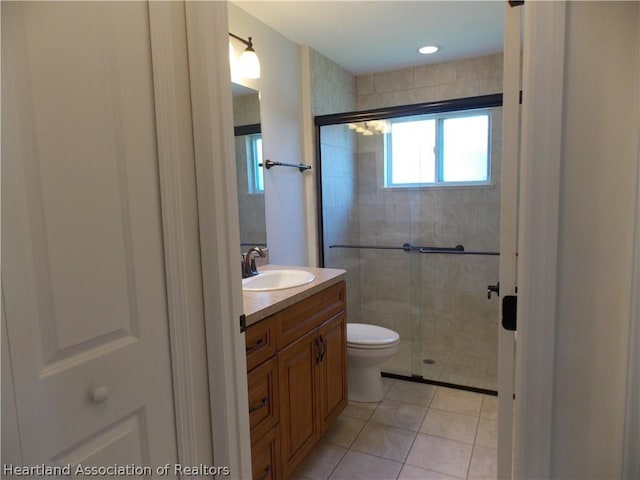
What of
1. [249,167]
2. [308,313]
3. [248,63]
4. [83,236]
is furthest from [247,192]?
[83,236]

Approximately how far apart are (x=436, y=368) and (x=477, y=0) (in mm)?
2354

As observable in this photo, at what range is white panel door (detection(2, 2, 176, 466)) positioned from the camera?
79cm

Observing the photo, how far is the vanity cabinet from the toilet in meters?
0.25

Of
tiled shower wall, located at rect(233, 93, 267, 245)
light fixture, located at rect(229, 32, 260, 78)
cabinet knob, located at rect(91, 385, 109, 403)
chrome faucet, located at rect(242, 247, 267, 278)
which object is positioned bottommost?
cabinet knob, located at rect(91, 385, 109, 403)

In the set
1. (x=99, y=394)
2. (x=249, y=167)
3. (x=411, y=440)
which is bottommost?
(x=411, y=440)

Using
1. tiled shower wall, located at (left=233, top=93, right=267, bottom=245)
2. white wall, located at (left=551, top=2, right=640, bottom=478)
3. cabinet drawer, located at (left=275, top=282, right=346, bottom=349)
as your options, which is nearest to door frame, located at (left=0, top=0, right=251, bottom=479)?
cabinet drawer, located at (left=275, top=282, right=346, bottom=349)

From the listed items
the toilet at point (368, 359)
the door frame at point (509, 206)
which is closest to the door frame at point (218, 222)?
the door frame at point (509, 206)

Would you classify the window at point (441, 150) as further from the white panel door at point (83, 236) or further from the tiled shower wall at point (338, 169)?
the white panel door at point (83, 236)

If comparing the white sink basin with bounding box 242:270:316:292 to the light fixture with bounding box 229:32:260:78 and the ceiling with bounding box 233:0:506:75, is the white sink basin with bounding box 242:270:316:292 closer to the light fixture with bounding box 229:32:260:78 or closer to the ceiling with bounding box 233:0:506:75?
the light fixture with bounding box 229:32:260:78

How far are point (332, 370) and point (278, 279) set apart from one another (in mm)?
563

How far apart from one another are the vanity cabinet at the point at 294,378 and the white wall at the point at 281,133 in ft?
2.10

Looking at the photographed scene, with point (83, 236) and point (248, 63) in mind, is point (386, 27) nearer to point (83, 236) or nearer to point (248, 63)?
point (248, 63)

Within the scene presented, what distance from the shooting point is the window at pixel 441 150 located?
310 cm

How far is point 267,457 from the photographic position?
1.62 metres
